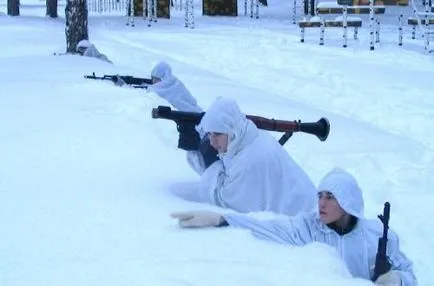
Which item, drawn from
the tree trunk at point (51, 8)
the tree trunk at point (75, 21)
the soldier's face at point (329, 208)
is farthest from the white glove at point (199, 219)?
the tree trunk at point (51, 8)

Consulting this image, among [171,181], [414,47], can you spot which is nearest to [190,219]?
[171,181]

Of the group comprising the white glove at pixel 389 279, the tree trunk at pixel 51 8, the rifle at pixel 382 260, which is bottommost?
the white glove at pixel 389 279

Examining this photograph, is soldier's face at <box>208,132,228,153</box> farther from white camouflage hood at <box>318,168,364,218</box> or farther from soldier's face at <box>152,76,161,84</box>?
soldier's face at <box>152,76,161,84</box>

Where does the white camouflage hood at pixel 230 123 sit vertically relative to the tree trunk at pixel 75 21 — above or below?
below

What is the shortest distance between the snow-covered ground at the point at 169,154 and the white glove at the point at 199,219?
0.18 feet

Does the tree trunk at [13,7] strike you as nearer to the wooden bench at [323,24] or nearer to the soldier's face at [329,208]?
the wooden bench at [323,24]

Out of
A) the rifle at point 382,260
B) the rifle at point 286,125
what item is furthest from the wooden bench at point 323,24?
the rifle at point 382,260

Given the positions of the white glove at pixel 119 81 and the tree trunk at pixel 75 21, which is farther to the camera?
the tree trunk at pixel 75 21

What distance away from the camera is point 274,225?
4.18 m

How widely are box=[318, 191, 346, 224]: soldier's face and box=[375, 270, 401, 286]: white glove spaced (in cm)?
36

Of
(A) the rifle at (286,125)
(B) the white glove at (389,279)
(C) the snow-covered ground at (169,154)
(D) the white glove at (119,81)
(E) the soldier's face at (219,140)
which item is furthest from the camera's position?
(D) the white glove at (119,81)

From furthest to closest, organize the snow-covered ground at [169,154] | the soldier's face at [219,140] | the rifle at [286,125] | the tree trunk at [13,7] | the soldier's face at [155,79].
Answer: the tree trunk at [13,7], the soldier's face at [155,79], the rifle at [286,125], the soldier's face at [219,140], the snow-covered ground at [169,154]

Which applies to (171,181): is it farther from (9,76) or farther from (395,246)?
(9,76)

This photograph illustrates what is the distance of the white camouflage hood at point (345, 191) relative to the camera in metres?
3.96
